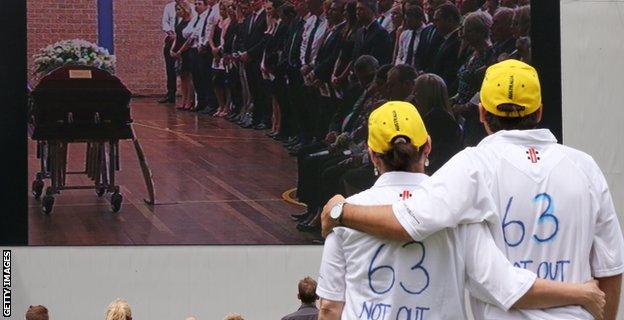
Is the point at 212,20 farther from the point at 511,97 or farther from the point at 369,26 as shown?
the point at 511,97

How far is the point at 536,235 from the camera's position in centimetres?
324

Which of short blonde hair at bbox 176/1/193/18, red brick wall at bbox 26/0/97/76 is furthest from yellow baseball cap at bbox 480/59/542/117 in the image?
red brick wall at bbox 26/0/97/76

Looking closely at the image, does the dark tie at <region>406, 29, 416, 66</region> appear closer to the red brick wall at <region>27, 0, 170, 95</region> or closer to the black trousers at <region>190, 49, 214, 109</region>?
the black trousers at <region>190, 49, 214, 109</region>

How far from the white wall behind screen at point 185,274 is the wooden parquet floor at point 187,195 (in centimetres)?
14

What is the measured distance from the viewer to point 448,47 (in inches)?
448

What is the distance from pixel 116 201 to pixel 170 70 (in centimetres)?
143

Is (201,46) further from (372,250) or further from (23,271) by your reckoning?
(372,250)

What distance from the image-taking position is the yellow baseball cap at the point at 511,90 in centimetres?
331

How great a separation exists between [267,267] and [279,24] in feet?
7.92

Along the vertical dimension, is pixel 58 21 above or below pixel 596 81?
above

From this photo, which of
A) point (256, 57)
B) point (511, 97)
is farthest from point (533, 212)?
point (256, 57)

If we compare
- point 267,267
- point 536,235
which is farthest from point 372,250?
point 267,267

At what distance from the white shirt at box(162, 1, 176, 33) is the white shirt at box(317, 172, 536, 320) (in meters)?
8.18

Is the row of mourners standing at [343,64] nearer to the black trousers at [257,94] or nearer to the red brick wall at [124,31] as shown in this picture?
the black trousers at [257,94]
